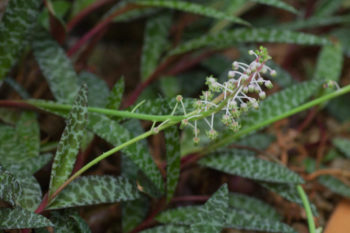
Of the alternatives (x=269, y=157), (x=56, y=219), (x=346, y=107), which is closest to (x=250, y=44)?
(x=346, y=107)

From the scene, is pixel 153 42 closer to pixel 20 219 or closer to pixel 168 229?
pixel 168 229

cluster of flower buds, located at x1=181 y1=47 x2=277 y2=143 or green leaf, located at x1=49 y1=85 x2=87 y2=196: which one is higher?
cluster of flower buds, located at x1=181 y1=47 x2=277 y2=143

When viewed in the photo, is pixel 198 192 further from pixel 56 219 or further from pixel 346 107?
pixel 346 107

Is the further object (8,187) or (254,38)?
(254,38)

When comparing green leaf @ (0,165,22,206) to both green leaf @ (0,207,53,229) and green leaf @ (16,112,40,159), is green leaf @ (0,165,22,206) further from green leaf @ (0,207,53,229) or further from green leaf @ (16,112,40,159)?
green leaf @ (16,112,40,159)

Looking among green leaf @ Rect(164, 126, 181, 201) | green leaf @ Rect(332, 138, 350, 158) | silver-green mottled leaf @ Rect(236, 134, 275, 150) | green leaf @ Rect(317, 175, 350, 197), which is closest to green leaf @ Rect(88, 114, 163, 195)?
green leaf @ Rect(164, 126, 181, 201)

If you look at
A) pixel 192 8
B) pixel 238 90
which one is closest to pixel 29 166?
pixel 238 90
